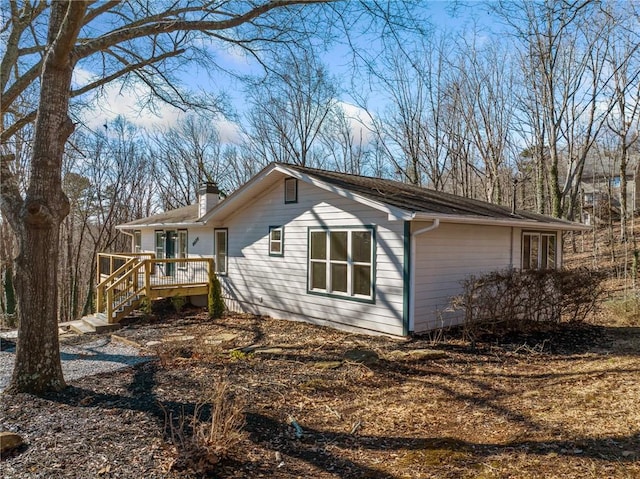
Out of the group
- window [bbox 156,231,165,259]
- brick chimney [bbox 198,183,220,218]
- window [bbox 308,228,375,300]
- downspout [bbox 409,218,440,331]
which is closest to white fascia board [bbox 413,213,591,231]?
downspout [bbox 409,218,440,331]

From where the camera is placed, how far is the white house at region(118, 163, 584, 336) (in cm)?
821

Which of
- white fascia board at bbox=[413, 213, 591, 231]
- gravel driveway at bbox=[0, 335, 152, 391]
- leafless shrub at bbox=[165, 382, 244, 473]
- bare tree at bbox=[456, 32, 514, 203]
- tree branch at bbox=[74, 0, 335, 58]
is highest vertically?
bare tree at bbox=[456, 32, 514, 203]

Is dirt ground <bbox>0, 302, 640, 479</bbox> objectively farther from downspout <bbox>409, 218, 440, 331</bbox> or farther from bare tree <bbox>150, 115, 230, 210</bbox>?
bare tree <bbox>150, 115, 230, 210</bbox>

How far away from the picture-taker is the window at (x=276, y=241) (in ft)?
36.0

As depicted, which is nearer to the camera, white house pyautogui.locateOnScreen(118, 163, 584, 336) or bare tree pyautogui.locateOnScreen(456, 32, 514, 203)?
white house pyautogui.locateOnScreen(118, 163, 584, 336)

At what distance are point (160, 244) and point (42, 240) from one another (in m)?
12.4

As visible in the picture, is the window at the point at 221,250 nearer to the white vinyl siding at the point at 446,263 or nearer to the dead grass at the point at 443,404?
the dead grass at the point at 443,404

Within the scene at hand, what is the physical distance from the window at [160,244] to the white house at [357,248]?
15.2 ft

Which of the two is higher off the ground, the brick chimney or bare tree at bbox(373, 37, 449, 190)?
bare tree at bbox(373, 37, 449, 190)

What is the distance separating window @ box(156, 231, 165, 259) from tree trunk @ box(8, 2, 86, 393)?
12076 millimetres

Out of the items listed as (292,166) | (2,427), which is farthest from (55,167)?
(292,166)

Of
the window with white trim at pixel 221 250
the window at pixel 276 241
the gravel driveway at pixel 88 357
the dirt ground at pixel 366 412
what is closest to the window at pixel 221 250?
the window with white trim at pixel 221 250

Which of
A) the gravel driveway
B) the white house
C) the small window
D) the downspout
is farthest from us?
the small window

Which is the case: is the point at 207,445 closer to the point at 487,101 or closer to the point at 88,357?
the point at 88,357
